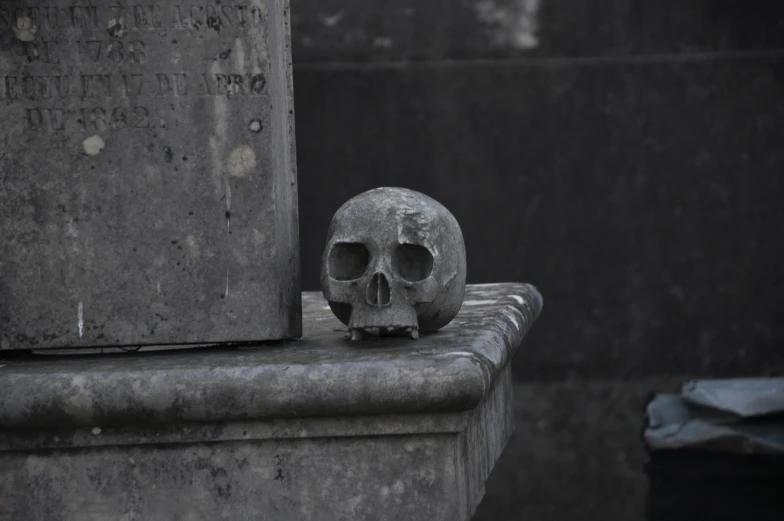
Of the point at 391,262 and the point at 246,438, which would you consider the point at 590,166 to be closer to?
the point at 391,262

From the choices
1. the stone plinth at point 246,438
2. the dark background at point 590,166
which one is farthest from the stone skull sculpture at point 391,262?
the dark background at point 590,166

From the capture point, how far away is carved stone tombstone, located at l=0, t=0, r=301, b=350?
102 inches

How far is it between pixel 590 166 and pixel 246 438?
343 cm

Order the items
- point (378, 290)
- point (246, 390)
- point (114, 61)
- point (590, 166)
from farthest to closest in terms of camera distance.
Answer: point (590, 166), point (114, 61), point (378, 290), point (246, 390)

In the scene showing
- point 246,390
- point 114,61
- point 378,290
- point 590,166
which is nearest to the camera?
point 246,390

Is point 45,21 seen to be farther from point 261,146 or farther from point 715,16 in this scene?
point 715,16

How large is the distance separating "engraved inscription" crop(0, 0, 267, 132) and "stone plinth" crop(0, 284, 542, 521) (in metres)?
0.56

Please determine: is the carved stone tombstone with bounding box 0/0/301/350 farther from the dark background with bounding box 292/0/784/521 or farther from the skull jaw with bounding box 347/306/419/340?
the dark background with bounding box 292/0/784/521

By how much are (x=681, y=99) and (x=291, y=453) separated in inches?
141

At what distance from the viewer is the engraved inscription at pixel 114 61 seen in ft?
8.51

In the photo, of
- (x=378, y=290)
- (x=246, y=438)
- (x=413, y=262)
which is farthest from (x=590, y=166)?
(x=246, y=438)

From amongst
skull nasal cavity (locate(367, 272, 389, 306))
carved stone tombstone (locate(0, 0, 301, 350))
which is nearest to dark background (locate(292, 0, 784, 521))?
carved stone tombstone (locate(0, 0, 301, 350))

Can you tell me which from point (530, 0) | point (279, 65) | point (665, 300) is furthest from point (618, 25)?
point (279, 65)

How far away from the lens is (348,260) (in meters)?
2.59
